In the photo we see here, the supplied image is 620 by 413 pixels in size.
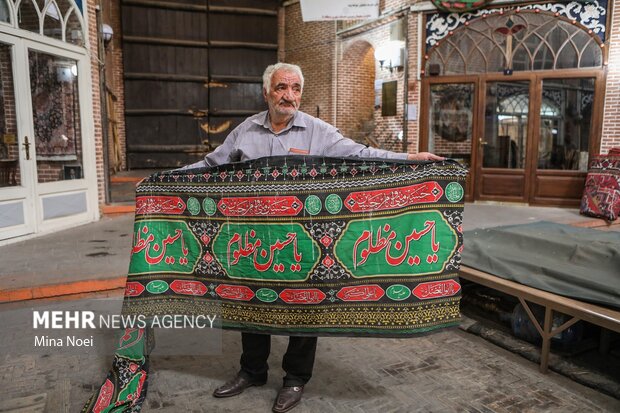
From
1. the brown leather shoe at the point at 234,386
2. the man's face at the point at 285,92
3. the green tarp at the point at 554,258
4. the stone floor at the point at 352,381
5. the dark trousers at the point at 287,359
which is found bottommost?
the stone floor at the point at 352,381

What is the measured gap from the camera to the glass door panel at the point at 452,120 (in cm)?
944

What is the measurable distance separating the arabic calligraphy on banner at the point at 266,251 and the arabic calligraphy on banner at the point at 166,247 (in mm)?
159

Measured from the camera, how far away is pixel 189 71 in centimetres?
1276

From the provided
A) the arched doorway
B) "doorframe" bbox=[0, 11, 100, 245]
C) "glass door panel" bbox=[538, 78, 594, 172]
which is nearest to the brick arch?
the arched doorway

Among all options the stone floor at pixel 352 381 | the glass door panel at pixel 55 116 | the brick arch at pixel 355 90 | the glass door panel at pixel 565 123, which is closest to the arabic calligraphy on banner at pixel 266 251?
the stone floor at pixel 352 381

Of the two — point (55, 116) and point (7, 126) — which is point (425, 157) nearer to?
point (7, 126)

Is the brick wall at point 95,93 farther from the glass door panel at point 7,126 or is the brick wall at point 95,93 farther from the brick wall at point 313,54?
the brick wall at point 313,54

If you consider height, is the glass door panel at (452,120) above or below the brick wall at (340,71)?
below

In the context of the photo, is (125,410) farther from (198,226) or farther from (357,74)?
(357,74)

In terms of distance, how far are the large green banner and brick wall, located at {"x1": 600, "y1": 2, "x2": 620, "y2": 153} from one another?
7562 millimetres

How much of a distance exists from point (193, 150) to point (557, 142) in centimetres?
850

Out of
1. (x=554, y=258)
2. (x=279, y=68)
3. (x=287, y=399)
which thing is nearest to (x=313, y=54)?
(x=554, y=258)

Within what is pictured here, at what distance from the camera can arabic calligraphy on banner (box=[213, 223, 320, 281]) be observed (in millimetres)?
2420

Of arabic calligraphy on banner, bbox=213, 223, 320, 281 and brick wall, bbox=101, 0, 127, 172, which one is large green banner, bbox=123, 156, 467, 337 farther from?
brick wall, bbox=101, 0, 127, 172
